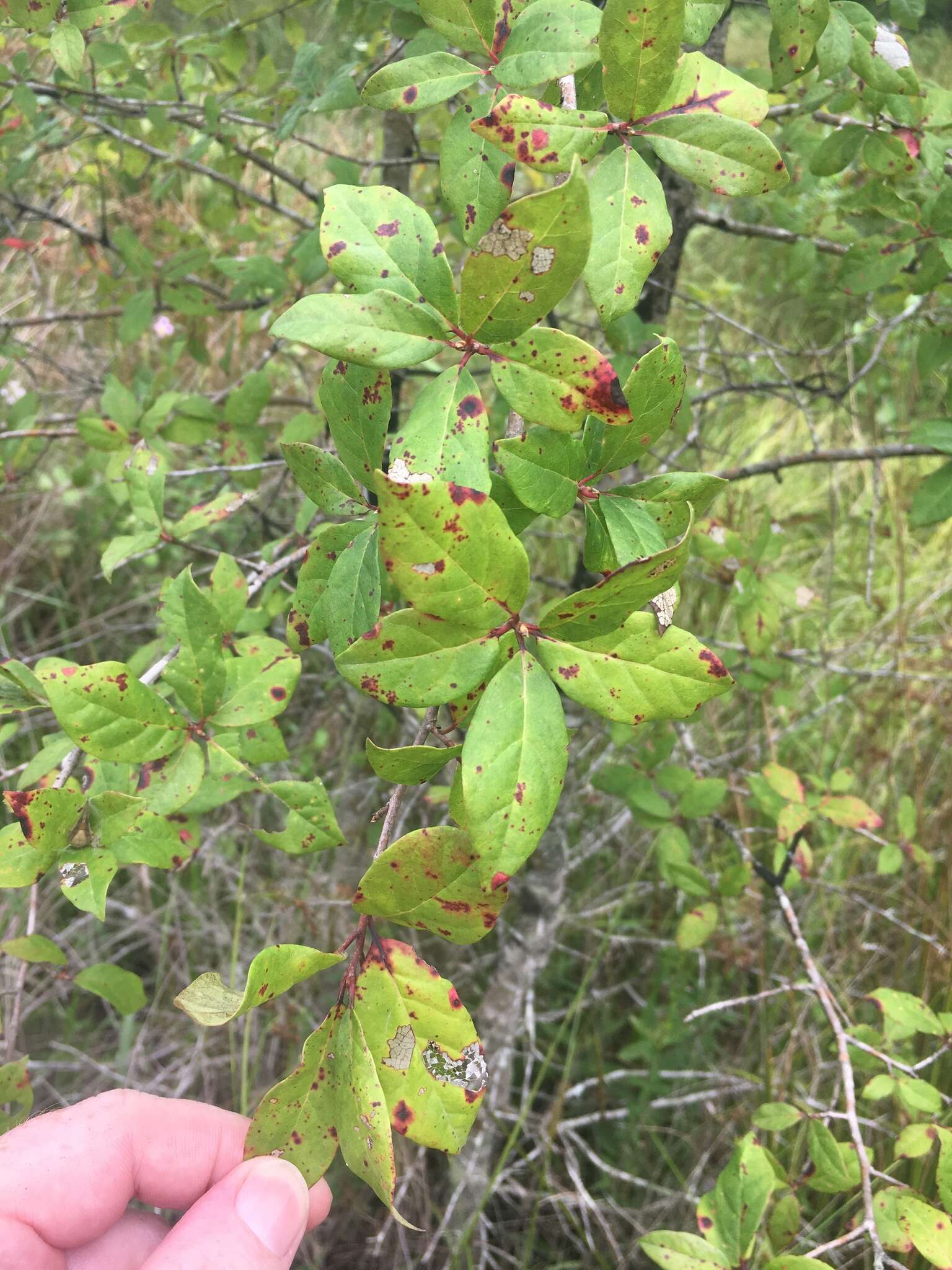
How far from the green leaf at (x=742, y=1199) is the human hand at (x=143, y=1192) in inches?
15.3

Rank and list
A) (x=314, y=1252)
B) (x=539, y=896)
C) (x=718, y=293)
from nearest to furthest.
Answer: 1. (x=539, y=896)
2. (x=314, y=1252)
3. (x=718, y=293)

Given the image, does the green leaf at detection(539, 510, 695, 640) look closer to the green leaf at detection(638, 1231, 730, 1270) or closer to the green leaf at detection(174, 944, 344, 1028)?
the green leaf at detection(174, 944, 344, 1028)

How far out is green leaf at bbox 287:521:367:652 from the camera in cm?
65

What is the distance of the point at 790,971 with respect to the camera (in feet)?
6.06

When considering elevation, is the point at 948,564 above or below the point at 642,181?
below

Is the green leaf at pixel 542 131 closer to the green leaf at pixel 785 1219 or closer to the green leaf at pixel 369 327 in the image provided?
the green leaf at pixel 369 327

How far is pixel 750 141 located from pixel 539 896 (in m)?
1.28

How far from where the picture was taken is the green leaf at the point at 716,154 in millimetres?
527

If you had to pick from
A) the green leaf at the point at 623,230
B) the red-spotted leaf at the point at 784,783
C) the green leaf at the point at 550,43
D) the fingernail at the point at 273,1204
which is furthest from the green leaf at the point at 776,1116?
the green leaf at the point at 550,43

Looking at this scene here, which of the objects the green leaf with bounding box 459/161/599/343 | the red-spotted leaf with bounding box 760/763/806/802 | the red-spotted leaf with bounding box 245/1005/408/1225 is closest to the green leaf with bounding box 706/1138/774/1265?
the red-spotted leaf with bounding box 245/1005/408/1225

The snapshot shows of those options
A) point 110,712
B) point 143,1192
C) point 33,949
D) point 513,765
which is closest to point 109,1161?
point 143,1192

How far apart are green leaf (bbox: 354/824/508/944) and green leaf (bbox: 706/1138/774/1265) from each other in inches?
21.4

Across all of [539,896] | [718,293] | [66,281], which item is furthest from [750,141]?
[66,281]

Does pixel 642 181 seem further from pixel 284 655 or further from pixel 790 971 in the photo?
pixel 790 971
